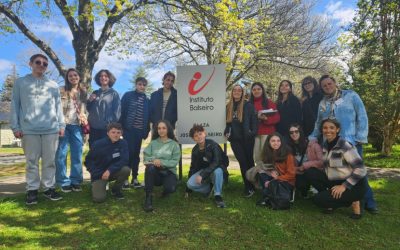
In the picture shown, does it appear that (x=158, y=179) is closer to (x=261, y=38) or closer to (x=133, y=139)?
(x=133, y=139)

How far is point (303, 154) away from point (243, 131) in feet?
3.53

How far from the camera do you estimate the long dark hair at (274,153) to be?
539 cm

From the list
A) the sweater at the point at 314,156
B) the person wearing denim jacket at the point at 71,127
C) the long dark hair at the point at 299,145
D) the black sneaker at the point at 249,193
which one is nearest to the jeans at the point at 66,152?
the person wearing denim jacket at the point at 71,127

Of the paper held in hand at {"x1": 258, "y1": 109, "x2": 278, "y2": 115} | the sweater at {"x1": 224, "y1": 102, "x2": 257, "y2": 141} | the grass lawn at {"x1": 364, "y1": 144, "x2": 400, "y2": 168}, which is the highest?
the paper held in hand at {"x1": 258, "y1": 109, "x2": 278, "y2": 115}

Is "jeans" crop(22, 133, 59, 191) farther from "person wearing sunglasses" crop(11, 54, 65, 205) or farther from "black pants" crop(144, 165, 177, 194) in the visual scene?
"black pants" crop(144, 165, 177, 194)

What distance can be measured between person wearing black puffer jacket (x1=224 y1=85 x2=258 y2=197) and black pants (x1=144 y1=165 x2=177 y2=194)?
1247mm

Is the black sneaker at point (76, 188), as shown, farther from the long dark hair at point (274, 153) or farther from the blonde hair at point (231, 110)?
the long dark hair at point (274, 153)

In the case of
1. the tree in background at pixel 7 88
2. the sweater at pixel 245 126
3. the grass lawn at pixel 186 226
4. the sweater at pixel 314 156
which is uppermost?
the tree in background at pixel 7 88

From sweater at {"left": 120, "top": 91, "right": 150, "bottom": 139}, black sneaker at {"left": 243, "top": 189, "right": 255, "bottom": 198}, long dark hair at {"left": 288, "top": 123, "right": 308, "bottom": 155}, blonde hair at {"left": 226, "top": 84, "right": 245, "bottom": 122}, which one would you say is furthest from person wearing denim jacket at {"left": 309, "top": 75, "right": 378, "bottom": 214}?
sweater at {"left": 120, "top": 91, "right": 150, "bottom": 139}

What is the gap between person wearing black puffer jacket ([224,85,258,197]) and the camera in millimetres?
5910

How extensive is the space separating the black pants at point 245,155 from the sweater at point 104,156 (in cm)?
190

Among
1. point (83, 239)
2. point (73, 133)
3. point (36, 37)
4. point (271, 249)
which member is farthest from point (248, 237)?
point (36, 37)

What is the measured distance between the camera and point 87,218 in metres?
4.99

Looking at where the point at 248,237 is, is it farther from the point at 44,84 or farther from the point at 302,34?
the point at 302,34
